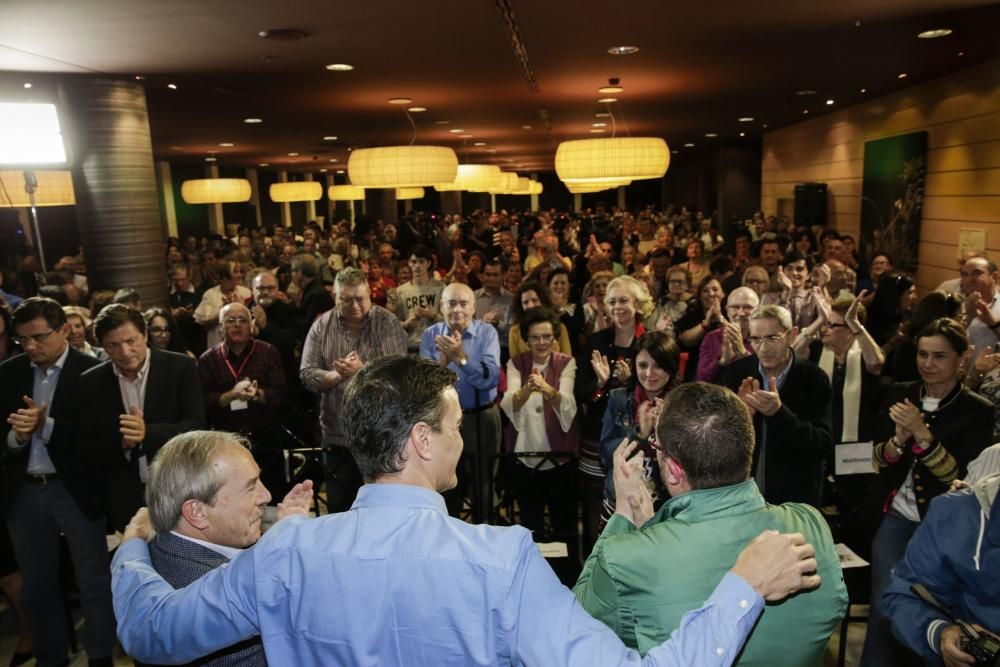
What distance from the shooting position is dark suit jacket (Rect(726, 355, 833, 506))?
9.72 ft

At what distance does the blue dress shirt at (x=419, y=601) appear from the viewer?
1.21 metres

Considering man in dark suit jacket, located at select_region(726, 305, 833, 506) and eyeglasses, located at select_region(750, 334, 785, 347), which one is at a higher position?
eyeglasses, located at select_region(750, 334, 785, 347)

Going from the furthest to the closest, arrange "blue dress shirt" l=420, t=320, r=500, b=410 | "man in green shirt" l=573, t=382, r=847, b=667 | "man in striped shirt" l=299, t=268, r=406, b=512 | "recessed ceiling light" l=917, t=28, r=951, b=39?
1. "recessed ceiling light" l=917, t=28, r=951, b=39
2. "blue dress shirt" l=420, t=320, r=500, b=410
3. "man in striped shirt" l=299, t=268, r=406, b=512
4. "man in green shirt" l=573, t=382, r=847, b=667

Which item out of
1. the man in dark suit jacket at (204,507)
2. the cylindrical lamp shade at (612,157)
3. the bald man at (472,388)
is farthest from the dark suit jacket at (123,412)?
the cylindrical lamp shade at (612,157)

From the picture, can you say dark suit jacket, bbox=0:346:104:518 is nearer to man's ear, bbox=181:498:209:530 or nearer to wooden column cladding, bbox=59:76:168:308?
man's ear, bbox=181:498:209:530

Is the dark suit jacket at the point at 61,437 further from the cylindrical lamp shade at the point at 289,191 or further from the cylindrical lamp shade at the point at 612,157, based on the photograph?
the cylindrical lamp shade at the point at 289,191

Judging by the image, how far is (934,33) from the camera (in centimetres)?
531

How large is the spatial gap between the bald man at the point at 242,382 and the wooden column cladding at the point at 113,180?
2.14 metres

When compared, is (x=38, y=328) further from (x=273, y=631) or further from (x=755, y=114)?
(x=755, y=114)

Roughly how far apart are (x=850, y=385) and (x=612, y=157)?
2.97 metres

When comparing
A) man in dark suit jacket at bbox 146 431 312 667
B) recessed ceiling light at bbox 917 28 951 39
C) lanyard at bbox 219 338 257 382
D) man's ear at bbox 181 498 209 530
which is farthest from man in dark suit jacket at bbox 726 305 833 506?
recessed ceiling light at bbox 917 28 951 39

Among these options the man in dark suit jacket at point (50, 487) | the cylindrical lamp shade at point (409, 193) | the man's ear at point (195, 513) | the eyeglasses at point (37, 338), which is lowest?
the man in dark suit jacket at point (50, 487)

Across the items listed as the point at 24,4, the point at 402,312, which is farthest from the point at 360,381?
the point at 402,312

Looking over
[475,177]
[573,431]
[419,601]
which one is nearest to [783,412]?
[573,431]
